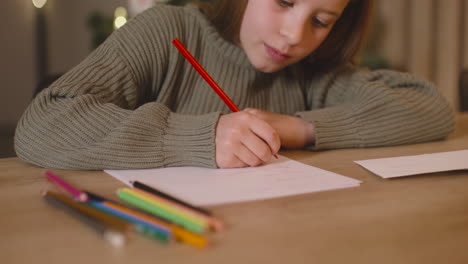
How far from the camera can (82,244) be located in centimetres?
34

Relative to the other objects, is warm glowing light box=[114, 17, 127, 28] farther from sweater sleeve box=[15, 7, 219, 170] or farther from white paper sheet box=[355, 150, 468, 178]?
white paper sheet box=[355, 150, 468, 178]

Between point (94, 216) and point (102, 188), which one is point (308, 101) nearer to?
point (102, 188)

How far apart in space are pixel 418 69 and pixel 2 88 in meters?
2.41

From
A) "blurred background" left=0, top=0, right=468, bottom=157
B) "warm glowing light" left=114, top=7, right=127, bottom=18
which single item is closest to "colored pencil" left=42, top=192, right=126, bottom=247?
"blurred background" left=0, top=0, right=468, bottom=157

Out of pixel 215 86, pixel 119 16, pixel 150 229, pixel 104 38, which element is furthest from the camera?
pixel 119 16

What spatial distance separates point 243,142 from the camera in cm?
60

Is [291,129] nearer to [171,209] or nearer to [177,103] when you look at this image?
[177,103]

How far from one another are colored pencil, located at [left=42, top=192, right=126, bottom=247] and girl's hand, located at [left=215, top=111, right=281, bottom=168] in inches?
8.8

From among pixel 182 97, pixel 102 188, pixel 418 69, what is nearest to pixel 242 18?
pixel 182 97

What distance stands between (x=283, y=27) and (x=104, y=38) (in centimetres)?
172

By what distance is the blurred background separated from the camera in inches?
93.5

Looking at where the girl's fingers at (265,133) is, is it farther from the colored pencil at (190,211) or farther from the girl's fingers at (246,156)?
the colored pencil at (190,211)

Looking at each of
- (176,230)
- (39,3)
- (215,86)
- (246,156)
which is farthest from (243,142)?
(39,3)

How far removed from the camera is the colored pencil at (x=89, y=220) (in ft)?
1.11
